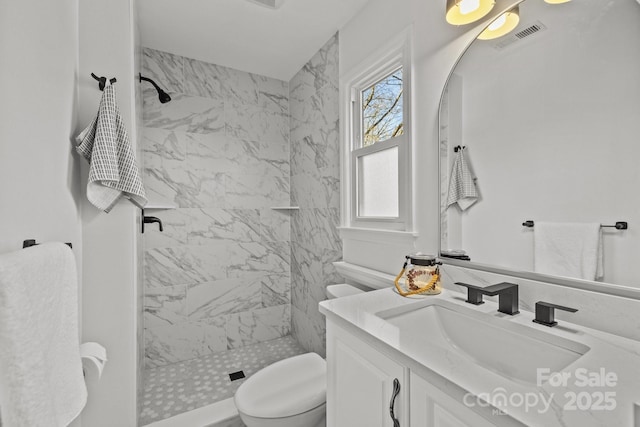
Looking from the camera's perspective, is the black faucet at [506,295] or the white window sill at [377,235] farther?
the white window sill at [377,235]

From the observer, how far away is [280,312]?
2730 millimetres

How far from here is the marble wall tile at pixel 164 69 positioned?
2211 millimetres

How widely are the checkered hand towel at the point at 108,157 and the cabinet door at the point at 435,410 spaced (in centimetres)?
126

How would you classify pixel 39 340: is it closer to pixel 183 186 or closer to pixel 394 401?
pixel 394 401

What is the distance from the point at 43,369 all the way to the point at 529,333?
111 centimetres

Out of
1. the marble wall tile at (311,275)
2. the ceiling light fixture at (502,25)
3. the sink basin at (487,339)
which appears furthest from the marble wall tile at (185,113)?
the sink basin at (487,339)

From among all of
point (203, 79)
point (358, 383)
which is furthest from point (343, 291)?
point (203, 79)

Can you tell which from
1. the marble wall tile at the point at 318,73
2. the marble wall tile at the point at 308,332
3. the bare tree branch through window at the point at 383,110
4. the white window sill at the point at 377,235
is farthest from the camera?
the marble wall tile at the point at 308,332

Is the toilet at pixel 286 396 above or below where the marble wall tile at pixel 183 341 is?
above

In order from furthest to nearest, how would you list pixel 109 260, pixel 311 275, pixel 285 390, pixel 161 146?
pixel 311 275
pixel 161 146
pixel 285 390
pixel 109 260

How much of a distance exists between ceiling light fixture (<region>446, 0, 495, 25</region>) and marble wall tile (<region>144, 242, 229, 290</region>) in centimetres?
222

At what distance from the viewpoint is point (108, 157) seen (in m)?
1.09

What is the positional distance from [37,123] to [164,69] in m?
1.84

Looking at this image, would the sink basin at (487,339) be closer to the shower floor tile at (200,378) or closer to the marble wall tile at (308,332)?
the marble wall tile at (308,332)
